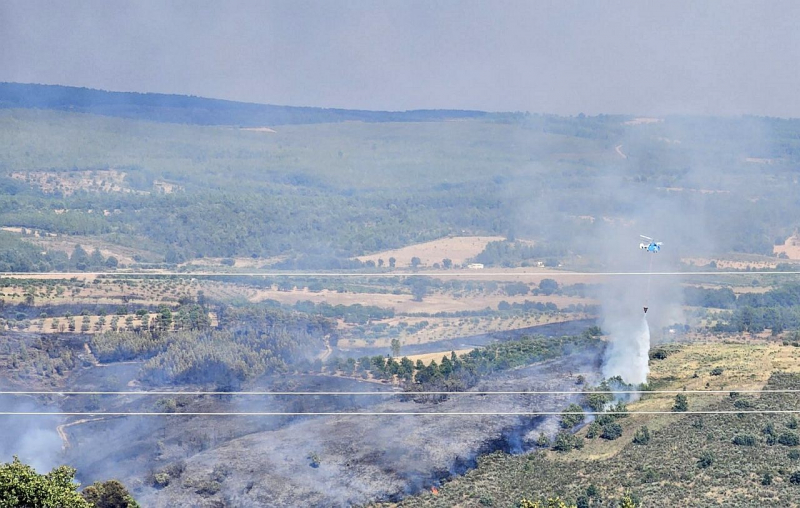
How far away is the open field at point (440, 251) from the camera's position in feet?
556

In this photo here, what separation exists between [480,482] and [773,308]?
64648 mm

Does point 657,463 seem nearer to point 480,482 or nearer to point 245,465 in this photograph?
point 480,482

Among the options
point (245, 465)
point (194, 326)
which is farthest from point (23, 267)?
point (245, 465)

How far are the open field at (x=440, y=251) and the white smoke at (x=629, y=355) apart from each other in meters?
56.7

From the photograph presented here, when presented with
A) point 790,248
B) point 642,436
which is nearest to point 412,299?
point 642,436

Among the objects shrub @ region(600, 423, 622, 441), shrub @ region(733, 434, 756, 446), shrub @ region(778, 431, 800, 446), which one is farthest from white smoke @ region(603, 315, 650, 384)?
shrub @ region(778, 431, 800, 446)

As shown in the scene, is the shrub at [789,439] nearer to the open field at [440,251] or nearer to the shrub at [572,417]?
the shrub at [572,417]

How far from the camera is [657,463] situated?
76.6m

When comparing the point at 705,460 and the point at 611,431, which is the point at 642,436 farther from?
the point at 705,460

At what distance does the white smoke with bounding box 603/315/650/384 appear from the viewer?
324ft

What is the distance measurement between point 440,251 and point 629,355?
7557 cm

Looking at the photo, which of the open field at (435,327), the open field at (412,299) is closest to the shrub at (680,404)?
the open field at (435,327)

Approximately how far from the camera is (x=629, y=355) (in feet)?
335

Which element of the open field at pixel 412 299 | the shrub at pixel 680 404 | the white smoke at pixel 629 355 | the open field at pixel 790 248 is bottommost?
the shrub at pixel 680 404
